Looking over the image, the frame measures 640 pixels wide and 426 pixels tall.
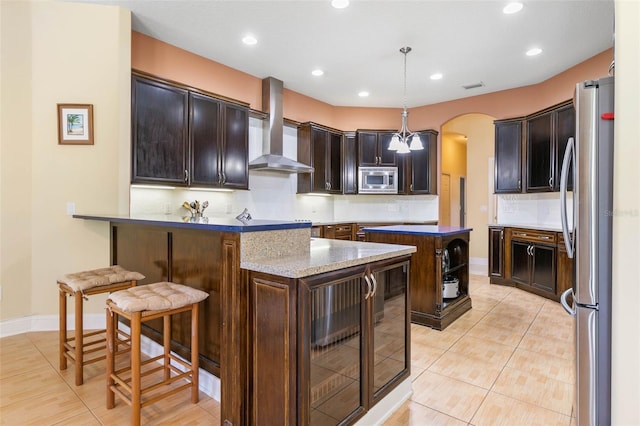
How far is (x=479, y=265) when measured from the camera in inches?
266

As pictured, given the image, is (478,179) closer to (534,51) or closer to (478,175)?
(478,175)

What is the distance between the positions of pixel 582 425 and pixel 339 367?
110cm

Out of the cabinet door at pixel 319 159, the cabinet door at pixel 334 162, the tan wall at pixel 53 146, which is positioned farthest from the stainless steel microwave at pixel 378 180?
the tan wall at pixel 53 146

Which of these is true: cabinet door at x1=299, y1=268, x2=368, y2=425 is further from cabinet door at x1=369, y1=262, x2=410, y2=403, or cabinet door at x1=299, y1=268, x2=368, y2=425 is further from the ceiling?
the ceiling

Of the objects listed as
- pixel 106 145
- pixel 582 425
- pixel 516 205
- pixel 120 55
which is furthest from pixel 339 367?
pixel 516 205

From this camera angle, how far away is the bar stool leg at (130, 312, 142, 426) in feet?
5.59

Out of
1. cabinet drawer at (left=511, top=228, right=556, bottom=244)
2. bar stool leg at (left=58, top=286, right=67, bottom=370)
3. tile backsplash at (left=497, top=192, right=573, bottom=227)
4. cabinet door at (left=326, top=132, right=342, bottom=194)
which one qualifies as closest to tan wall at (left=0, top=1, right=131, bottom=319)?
bar stool leg at (left=58, top=286, right=67, bottom=370)

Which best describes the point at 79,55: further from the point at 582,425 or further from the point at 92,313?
the point at 582,425

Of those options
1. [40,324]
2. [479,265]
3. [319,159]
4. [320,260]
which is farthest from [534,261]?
[40,324]

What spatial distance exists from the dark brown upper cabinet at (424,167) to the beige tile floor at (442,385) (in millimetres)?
3160

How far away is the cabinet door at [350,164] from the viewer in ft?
20.3

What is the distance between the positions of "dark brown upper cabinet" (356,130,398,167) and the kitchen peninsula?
4.29 m

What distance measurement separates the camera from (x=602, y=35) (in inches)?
145

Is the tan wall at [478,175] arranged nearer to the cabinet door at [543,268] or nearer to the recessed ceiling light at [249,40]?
the cabinet door at [543,268]
